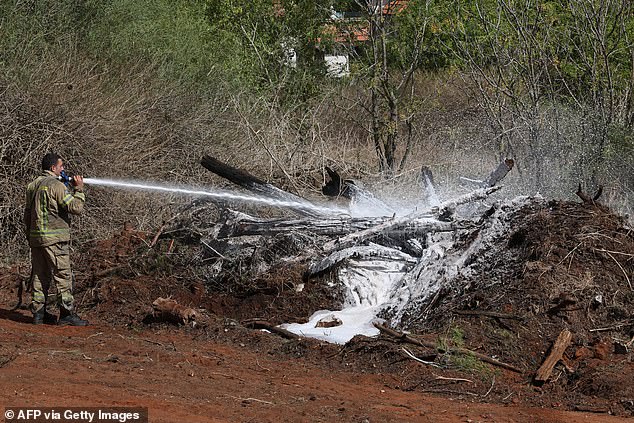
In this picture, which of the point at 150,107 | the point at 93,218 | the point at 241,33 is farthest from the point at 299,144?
the point at 241,33

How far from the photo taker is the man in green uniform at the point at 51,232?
8961 millimetres

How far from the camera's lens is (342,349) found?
8.01 m

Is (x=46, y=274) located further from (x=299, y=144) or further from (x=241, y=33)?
(x=241, y=33)

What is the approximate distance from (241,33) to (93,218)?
8.79 metres

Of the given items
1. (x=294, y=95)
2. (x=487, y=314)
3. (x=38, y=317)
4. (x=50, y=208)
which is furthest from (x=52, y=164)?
(x=294, y=95)

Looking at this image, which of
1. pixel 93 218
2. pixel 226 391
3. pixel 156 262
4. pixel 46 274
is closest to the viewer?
pixel 226 391

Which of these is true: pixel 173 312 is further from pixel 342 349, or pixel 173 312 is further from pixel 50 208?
pixel 342 349

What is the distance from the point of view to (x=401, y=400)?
6.52 metres

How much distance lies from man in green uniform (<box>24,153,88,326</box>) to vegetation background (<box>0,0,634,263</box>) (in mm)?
3601

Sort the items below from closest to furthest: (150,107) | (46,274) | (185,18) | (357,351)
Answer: (357,351) < (46,274) < (150,107) < (185,18)

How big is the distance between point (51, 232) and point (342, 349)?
3.31 meters

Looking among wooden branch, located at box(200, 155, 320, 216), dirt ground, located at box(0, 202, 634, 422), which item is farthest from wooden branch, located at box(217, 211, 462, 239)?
wooden branch, located at box(200, 155, 320, 216)

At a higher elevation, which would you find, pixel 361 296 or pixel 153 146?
pixel 153 146

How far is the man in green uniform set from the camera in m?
8.96
